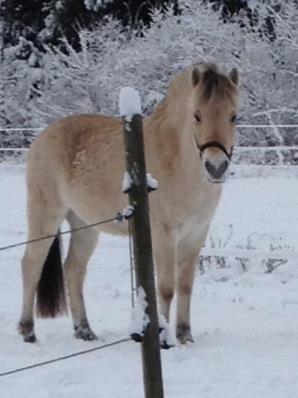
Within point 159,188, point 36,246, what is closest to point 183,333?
point 159,188

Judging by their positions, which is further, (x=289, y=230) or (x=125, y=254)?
(x=289, y=230)

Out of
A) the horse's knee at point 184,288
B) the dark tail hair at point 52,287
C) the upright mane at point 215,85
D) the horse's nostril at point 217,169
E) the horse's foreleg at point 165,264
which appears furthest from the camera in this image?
the dark tail hair at point 52,287

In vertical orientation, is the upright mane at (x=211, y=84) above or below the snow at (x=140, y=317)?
above

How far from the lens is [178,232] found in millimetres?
6391

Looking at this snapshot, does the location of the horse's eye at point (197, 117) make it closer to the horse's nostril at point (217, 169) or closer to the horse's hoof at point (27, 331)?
the horse's nostril at point (217, 169)

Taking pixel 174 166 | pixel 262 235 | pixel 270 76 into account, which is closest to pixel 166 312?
pixel 174 166

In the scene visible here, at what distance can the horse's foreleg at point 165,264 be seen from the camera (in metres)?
6.31

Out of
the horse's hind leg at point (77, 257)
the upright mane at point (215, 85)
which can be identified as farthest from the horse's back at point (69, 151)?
the upright mane at point (215, 85)

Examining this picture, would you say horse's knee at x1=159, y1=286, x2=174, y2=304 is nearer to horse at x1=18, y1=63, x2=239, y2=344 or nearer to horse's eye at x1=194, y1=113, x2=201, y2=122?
horse at x1=18, y1=63, x2=239, y2=344

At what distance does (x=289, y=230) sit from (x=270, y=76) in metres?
11.8

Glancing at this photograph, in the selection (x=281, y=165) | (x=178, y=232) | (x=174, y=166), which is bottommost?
(x=281, y=165)

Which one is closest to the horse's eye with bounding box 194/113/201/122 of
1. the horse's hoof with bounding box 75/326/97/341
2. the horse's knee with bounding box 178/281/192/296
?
the horse's knee with bounding box 178/281/192/296

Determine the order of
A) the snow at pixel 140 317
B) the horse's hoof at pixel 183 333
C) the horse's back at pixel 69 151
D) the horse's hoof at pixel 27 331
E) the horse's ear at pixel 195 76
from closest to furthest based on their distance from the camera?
the snow at pixel 140 317, the horse's ear at pixel 195 76, the horse's hoof at pixel 183 333, the horse's hoof at pixel 27 331, the horse's back at pixel 69 151

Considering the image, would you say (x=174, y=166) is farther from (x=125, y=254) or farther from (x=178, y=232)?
(x=125, y=254)
